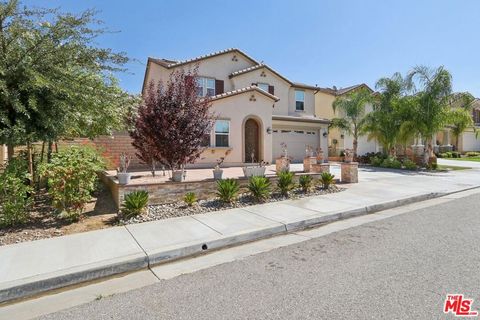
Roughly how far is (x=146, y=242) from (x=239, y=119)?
1259cm

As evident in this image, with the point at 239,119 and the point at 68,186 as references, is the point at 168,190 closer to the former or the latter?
the point at 68,186

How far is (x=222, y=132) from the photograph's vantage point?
55.3ft

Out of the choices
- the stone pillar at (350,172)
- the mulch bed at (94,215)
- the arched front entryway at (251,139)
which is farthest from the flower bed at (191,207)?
the arched front entryway at (251,139)

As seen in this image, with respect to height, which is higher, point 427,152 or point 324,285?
point 427,152

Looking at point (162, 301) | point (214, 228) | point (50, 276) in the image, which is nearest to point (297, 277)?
point (162, 301)

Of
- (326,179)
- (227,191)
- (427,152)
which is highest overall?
(427,152)

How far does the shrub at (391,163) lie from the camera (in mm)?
20047

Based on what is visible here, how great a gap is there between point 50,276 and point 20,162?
4.48 metres

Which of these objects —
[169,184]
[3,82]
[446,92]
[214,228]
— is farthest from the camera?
[446,92]

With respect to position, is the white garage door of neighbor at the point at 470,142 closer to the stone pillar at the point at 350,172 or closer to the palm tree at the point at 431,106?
the palm tree at the point at 431,106

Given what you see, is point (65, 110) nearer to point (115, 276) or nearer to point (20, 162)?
point (20, 162)

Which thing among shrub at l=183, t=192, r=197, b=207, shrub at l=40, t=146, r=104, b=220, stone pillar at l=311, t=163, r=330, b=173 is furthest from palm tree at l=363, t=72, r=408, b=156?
shrub at l=40, t=146, r=104, b=220

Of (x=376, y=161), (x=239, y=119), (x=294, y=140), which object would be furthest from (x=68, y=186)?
(x=376, y=161)

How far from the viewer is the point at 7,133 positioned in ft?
20.1
